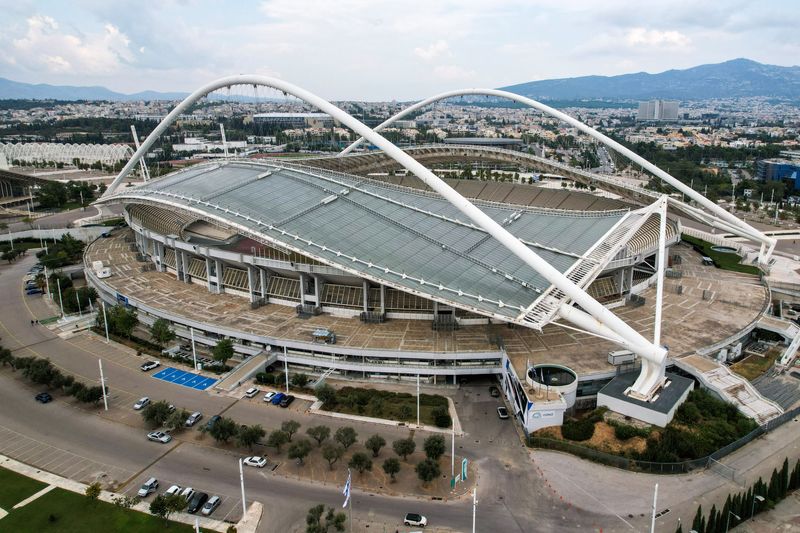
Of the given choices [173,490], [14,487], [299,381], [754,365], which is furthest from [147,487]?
[754,365]

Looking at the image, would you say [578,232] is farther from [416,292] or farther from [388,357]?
[388,357]

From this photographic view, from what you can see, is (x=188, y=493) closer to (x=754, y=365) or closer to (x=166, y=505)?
(x=166, y=505)

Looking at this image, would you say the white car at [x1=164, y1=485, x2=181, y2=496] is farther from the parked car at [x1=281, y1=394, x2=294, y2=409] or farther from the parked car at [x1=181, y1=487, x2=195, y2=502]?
the parked car at [x1=281, y1=394, x2=294, y2=409]

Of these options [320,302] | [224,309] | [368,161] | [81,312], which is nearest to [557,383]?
[320,302]

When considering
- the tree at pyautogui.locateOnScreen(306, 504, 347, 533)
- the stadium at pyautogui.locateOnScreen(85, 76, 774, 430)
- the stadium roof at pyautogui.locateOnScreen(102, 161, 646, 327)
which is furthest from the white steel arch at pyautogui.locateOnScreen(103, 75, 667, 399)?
the tree at pyautogui.locateOnScreen(306, 504, 347, 533)

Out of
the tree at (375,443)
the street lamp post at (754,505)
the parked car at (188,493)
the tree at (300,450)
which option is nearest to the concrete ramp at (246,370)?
the tree at (300,450)

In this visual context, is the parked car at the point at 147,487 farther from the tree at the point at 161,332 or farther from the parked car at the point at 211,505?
the tree at the point at 161,332
